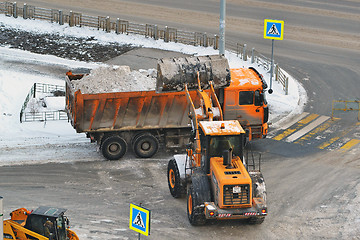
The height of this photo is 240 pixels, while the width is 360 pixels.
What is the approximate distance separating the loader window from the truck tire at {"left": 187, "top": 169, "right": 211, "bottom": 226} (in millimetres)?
6430

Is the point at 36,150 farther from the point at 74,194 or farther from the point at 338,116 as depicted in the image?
the point at 338,116

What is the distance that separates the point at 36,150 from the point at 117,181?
473cm

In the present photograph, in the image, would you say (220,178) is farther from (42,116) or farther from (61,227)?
(42,116)

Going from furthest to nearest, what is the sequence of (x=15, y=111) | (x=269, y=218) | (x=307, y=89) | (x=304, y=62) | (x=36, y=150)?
(x=304, y=62)
(x=307, y=89)
(x=15, y=111)
(x=36, y=150)
(x=269, y=218)

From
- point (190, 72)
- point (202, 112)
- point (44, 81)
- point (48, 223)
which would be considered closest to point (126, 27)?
point (44, 81)

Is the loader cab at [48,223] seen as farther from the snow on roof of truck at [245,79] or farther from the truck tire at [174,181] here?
the snow on roof of truck at [245,79]

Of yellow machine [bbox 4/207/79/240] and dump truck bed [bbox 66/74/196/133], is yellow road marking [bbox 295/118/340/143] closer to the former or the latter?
dump truck bed [bbox 66/74/196/133]

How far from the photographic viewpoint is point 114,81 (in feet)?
96.7

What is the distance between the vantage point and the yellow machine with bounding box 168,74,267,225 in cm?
2245

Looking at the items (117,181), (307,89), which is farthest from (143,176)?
(307,89)

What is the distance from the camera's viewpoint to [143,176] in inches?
1088

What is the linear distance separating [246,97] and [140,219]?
38.0ft

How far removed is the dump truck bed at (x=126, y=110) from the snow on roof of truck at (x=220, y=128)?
14.4 ft

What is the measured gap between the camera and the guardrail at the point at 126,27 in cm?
4281
